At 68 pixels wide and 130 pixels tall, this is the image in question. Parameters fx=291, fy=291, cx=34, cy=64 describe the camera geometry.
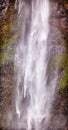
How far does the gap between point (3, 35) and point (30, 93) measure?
215 cm

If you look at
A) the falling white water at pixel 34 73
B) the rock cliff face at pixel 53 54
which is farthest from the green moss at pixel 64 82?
the falling white water at pixel 34 73

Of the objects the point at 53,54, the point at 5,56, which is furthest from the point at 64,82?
the point at 5,56

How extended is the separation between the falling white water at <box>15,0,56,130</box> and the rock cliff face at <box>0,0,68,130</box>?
0.69ft

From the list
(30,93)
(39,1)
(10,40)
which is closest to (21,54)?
(10,40)

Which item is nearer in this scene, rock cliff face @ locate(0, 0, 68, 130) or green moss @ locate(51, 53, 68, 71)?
rock cliff face @ locate(0, 0, 68, 130)

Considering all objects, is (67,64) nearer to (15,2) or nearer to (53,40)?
(53,40)

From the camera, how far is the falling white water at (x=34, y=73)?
9281mm

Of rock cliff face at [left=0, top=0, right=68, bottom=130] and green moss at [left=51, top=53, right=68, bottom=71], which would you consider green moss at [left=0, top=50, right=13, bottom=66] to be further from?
green moss at [left=51, top=53, right=68, bottom=71]

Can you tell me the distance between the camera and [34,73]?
31.1 ft

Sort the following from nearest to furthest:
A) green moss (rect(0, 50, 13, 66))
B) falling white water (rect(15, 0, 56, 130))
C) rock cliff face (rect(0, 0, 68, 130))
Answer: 1. rock cliff face (rect(0, 0, 68, 130))
2. falling white water (rect(15, 0, 56, 130))
3. green moss (rect(0, 50, 13, 66))

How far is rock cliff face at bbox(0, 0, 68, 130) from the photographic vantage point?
912 cm

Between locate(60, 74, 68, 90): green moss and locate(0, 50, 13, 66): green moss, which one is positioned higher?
locate(0, 50, 13, 66): green moss

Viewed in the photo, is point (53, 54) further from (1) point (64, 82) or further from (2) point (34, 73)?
(1) point (64, 82)

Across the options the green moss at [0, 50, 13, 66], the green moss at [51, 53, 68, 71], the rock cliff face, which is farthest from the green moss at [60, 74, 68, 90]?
the green moss at [0, 50, 13, 66]
